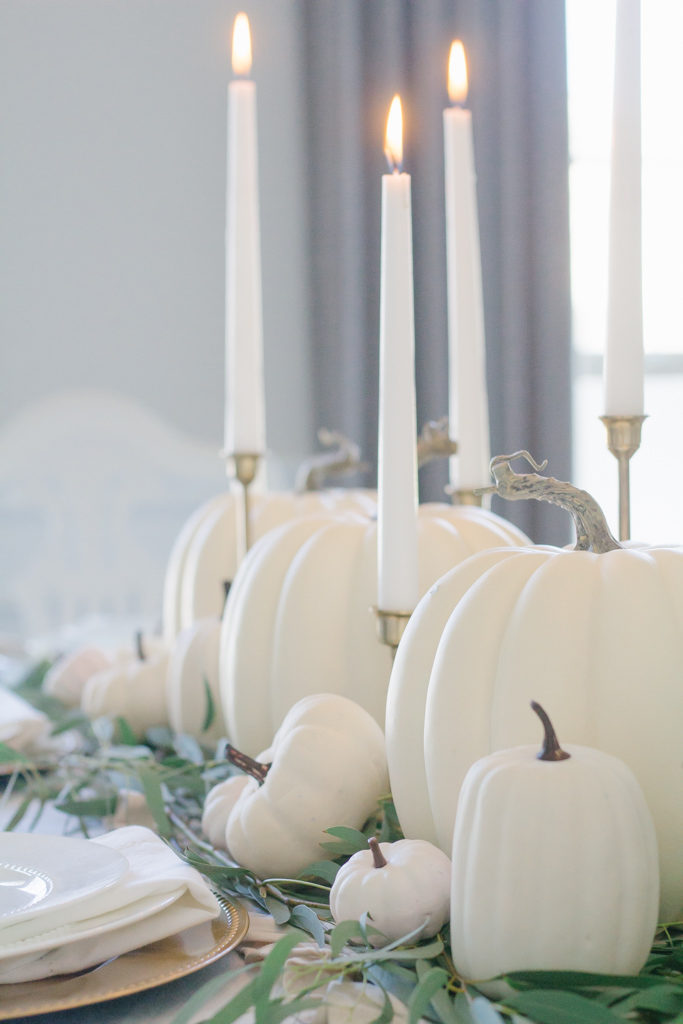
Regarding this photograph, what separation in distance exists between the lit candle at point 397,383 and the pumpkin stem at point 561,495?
3.4 inches

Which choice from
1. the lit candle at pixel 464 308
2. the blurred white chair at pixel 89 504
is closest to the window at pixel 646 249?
the blurred white chair at pixel 89 504

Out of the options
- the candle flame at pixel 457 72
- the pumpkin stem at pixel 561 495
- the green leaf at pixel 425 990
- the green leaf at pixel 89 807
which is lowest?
the green leaf at pixel 89 807

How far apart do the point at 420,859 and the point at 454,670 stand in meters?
0.10

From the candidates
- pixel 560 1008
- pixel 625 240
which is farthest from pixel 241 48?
pixel 560 1008

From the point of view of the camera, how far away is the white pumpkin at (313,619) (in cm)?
80

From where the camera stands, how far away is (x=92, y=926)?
501mm

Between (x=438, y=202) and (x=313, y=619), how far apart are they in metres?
1.83

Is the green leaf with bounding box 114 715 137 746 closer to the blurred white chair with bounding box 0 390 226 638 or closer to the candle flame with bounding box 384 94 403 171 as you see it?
the candle flame with bounding box 384 94 403 171

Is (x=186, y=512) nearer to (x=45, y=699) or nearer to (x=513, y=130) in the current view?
(x=513, y=130)

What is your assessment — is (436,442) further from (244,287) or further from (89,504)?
(89,504)

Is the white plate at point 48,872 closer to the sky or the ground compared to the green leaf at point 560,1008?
closer to the sky

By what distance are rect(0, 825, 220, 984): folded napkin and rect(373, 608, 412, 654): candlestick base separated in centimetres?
21

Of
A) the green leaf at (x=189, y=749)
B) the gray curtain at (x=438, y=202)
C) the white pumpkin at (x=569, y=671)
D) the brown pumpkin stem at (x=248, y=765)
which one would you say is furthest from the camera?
the gray curtain at (x=438, y=202)

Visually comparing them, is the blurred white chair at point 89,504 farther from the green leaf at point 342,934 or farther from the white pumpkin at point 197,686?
the green leaf at point 342,934
